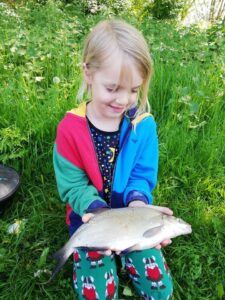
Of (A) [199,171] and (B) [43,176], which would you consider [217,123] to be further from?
(B) [43,176]

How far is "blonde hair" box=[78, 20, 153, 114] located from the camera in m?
1.75

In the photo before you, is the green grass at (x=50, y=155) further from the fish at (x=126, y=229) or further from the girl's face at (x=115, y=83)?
the girl's face at (x=115, y=83)

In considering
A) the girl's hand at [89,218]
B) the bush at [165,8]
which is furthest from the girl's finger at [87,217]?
the bush at [165,8]

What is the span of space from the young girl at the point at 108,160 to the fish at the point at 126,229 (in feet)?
0.22

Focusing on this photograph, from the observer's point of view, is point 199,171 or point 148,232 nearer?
point 148,232

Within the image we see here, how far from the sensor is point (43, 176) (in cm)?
272

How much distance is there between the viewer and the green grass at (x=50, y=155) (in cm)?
222

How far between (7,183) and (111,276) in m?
0.90

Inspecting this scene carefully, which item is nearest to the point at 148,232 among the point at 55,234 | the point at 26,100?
the point at 55,234

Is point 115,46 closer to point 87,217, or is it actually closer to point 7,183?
point 87,217

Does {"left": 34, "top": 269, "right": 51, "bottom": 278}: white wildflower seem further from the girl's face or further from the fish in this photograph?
the girl's face

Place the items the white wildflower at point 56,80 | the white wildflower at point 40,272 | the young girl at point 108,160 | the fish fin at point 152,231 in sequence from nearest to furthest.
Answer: the fish fin at point 152,231 → the young girl at point 108,160 → the white wildflower at point 40,272 → the white wildflower at point 56,80

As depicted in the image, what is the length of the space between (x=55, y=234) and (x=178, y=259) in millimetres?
746

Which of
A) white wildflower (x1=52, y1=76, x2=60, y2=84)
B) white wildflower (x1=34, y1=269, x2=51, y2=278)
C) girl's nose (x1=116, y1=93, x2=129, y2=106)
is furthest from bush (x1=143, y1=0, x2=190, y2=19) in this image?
white wildflower (x1=34, y1=269, x2=51, y2=278)
